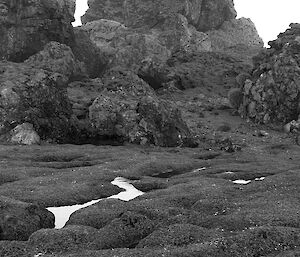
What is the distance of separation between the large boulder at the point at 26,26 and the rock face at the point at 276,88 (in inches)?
2542

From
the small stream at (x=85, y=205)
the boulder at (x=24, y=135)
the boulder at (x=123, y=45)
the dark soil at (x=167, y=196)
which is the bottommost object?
the small stream at (x=85, y=205)

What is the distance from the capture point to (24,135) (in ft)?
233

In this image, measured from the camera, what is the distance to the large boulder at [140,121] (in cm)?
7806

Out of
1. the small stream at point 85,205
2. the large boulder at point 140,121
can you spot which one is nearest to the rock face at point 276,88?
the large boulder at point 140,121

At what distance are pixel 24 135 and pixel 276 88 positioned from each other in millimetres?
63476

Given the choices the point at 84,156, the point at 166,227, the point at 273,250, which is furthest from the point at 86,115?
the point at 273,250

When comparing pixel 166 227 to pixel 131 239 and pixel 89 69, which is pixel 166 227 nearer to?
pixel 131 239

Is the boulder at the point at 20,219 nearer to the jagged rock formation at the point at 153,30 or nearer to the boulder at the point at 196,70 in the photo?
the boulder at the point at 196,70

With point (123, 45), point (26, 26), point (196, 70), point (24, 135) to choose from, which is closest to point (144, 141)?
point (24, 135)

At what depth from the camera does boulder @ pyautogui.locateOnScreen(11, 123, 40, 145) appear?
230 feet

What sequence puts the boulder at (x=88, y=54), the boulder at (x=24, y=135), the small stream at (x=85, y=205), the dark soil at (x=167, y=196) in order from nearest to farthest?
the dark soil at (x=167, y=196), the small stream at (x=85, y=205), the boulder at (x=24, y=135), the boulder at (x=88, y=54)

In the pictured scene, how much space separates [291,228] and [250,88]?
3330 inches

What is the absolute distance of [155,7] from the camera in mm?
186750

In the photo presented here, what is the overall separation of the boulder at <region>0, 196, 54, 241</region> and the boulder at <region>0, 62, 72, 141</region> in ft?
144
